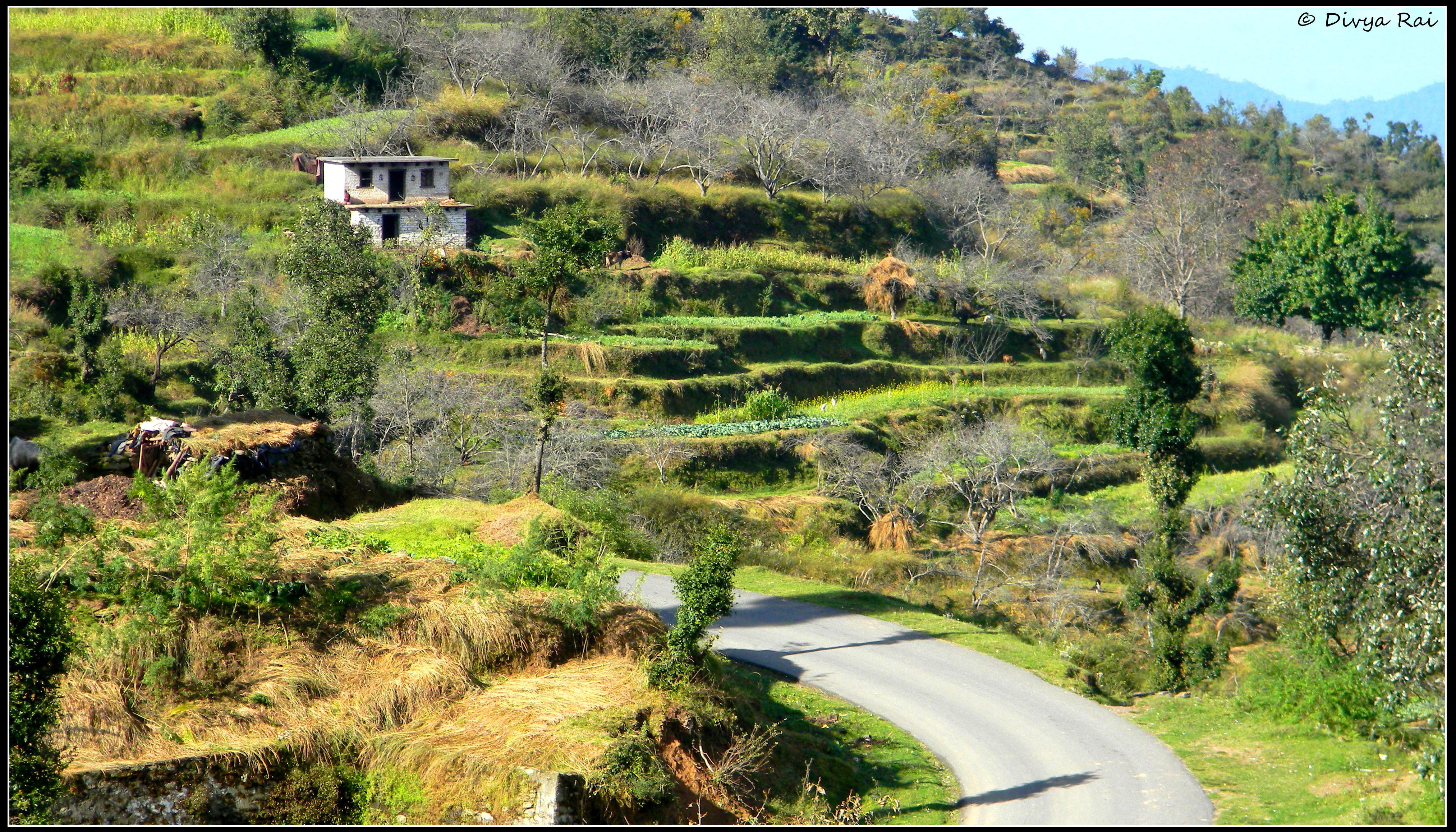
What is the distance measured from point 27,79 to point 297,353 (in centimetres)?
3256

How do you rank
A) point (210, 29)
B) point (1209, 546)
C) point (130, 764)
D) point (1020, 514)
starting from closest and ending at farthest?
point (130, 764)
point (1209, 546)
point (1020, 514)
point (210, 29)

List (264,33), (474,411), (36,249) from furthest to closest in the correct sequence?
1. (264,33)
2. (36,249)
3. (474,411)

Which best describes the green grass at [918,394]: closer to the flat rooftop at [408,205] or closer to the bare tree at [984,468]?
the bare tree at [984,468]

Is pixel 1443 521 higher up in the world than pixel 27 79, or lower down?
lower down

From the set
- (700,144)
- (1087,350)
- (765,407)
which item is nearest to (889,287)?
(1087,350)

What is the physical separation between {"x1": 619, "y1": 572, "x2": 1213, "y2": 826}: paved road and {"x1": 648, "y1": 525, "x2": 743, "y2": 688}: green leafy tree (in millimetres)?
2868

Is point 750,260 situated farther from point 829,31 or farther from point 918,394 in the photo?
point 829,31

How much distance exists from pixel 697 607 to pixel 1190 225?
5395cm

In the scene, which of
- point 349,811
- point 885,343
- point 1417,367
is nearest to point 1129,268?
point 885,343

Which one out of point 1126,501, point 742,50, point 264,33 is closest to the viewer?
point 1126,501

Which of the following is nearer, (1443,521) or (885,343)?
(1443,521)

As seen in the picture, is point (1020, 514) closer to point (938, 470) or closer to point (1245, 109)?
point (938, 470)

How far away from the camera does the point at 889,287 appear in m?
46.9

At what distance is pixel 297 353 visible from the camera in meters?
23.3
